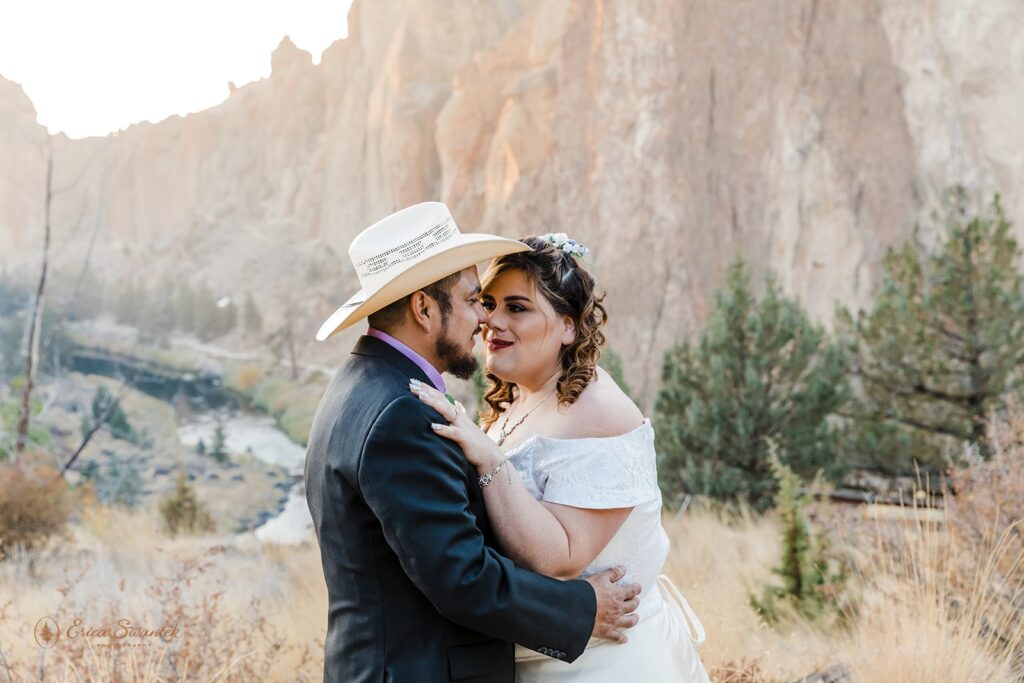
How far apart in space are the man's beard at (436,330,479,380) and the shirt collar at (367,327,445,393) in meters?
0.04

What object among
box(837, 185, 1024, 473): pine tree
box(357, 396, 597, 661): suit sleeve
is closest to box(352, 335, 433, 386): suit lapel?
box(357, 396, 597, 661): suit sleeve

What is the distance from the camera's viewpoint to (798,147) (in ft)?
78.9

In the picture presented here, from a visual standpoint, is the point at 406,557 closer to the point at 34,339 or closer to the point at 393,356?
the point at 393,356

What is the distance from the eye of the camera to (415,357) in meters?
2.14

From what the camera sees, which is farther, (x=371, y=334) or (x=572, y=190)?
(x=572, y=190)

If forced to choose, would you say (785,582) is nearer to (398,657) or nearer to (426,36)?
(398,657)

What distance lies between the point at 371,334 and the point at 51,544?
8.17m

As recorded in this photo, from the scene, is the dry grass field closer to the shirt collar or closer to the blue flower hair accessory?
the shirt collar

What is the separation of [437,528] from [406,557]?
10cm

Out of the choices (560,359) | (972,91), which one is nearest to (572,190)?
(972,91)

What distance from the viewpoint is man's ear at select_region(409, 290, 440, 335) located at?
2152mm

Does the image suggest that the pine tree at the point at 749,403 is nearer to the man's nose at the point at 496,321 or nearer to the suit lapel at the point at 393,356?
the man's nose at the point at 496,321

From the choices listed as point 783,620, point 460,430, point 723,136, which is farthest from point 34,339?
point 723,136

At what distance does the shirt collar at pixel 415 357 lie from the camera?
213cm
